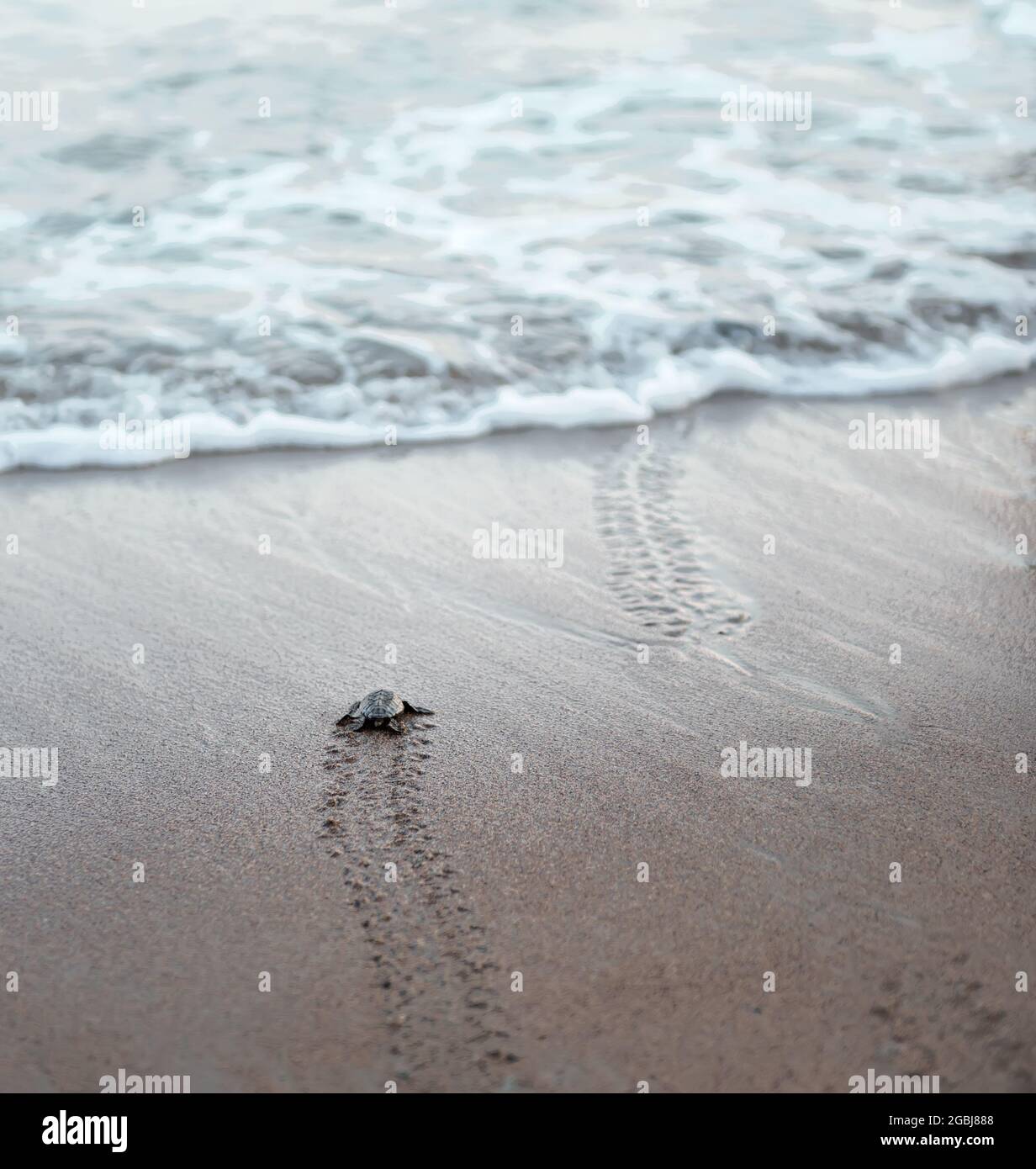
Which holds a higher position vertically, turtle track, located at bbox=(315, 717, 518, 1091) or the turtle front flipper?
the turtle front flipper

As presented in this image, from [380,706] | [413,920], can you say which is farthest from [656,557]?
[413,920]

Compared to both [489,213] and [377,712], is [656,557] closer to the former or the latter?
[377,712]

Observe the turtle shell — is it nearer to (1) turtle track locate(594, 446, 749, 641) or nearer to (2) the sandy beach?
(2) the sandy beach

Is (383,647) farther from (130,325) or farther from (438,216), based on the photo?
(438,216)

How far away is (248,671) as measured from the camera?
10.8 ft

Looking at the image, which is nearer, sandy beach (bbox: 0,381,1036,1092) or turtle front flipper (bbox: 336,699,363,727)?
sandy beach (bbox: 0,381,1036,1092)

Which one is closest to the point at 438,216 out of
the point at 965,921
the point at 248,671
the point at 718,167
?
the point at 718,167

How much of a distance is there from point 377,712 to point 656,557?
1.36m

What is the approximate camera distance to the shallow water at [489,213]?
215 inches

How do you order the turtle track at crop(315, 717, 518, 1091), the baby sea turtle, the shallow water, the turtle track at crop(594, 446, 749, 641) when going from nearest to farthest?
the turtle track at crop(315, 717, 518, 1091)
the baby sea turtle
the turtle track at crop(594, 446, 749, 641)
the shallow water

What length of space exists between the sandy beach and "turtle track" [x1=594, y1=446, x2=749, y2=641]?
0.02 metres

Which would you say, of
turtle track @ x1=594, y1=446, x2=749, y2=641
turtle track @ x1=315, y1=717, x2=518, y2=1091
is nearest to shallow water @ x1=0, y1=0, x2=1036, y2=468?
turtle track @ x1=594, y1=446, x2=749, y2=641

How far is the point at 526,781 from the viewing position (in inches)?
108

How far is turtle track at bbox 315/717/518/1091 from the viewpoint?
1.93 meters
